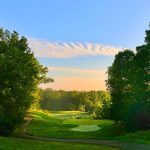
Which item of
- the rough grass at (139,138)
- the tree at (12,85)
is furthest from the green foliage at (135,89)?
the tree at (12,85)

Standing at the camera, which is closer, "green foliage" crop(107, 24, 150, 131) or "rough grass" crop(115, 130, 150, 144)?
"rough grass" crop(115, 130, 150, 144)

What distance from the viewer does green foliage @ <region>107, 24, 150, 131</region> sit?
173 feet

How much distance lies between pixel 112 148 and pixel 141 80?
22.6 m

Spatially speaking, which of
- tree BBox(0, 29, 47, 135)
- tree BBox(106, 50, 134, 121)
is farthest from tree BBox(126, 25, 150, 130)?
tree BBox(0, 29, 47, 135)

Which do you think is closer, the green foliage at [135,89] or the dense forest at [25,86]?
the dense forest at [25,86]

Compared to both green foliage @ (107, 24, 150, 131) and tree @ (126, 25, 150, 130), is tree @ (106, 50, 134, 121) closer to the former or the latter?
green foliage @ (107, 24, 150, 131)

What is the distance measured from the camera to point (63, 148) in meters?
30.7

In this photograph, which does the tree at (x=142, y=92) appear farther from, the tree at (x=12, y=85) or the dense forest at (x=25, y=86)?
the tree at (x=12, y=85)

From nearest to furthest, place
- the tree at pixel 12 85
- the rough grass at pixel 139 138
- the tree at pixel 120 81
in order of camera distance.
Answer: the rough grass at pixel 139 138 < the tree at pixel 12 85 < the tree at pixel 120 81

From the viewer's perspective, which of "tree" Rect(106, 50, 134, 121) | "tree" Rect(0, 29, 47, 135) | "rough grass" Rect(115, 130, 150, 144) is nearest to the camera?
"rough grass" Rect(115, 130, 150, 144)

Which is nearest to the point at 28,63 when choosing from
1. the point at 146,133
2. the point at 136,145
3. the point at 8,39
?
the point at 8,39

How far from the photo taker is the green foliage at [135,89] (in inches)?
2071

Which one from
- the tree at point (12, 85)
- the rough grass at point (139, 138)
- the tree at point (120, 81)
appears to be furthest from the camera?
the tree at point (120, 81)

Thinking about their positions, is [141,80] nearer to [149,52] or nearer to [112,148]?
[149,52]
